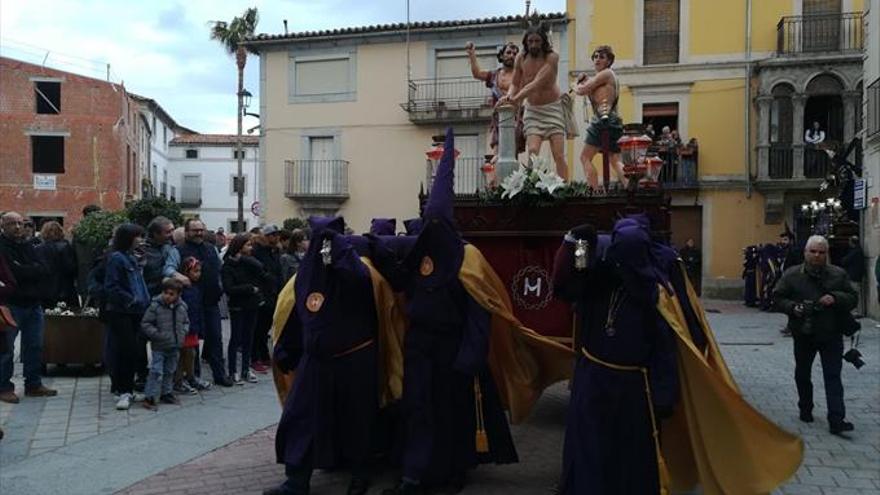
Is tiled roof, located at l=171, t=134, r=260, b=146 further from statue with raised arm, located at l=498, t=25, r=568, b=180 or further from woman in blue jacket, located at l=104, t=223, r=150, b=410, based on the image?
statue with raised arm, located at l=498, t=25, r=568, b=180

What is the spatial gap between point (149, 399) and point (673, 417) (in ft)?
16.2

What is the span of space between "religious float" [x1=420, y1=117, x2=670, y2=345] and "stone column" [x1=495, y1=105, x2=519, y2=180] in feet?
0.91

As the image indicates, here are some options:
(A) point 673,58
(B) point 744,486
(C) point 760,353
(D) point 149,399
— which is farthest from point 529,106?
(A) point 673,58

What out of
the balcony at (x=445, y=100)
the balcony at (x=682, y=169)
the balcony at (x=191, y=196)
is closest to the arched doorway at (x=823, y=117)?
the balcony at (x=682, y=169)

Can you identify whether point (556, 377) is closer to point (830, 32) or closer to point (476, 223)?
point (476, 223)

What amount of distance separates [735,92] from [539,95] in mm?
17196

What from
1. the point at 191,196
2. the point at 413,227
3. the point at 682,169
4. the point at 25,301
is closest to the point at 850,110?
the point at 682,169

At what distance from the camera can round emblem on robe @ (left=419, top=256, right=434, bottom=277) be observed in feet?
Answer: 16.7

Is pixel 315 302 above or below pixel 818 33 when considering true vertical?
below

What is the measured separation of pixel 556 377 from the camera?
5.88 meters

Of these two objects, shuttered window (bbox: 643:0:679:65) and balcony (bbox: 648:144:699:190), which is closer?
balcony (bbox: 648:144:699:190)

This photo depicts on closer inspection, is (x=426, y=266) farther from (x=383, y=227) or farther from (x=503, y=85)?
(x=503, y=85)

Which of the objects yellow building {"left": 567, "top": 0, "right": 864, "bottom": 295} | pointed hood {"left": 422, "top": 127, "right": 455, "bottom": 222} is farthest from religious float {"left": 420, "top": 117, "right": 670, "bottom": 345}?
yellow building {"left": 567, "top": 0, "right": 864, "bottom": 295}

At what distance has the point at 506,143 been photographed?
7.36m
